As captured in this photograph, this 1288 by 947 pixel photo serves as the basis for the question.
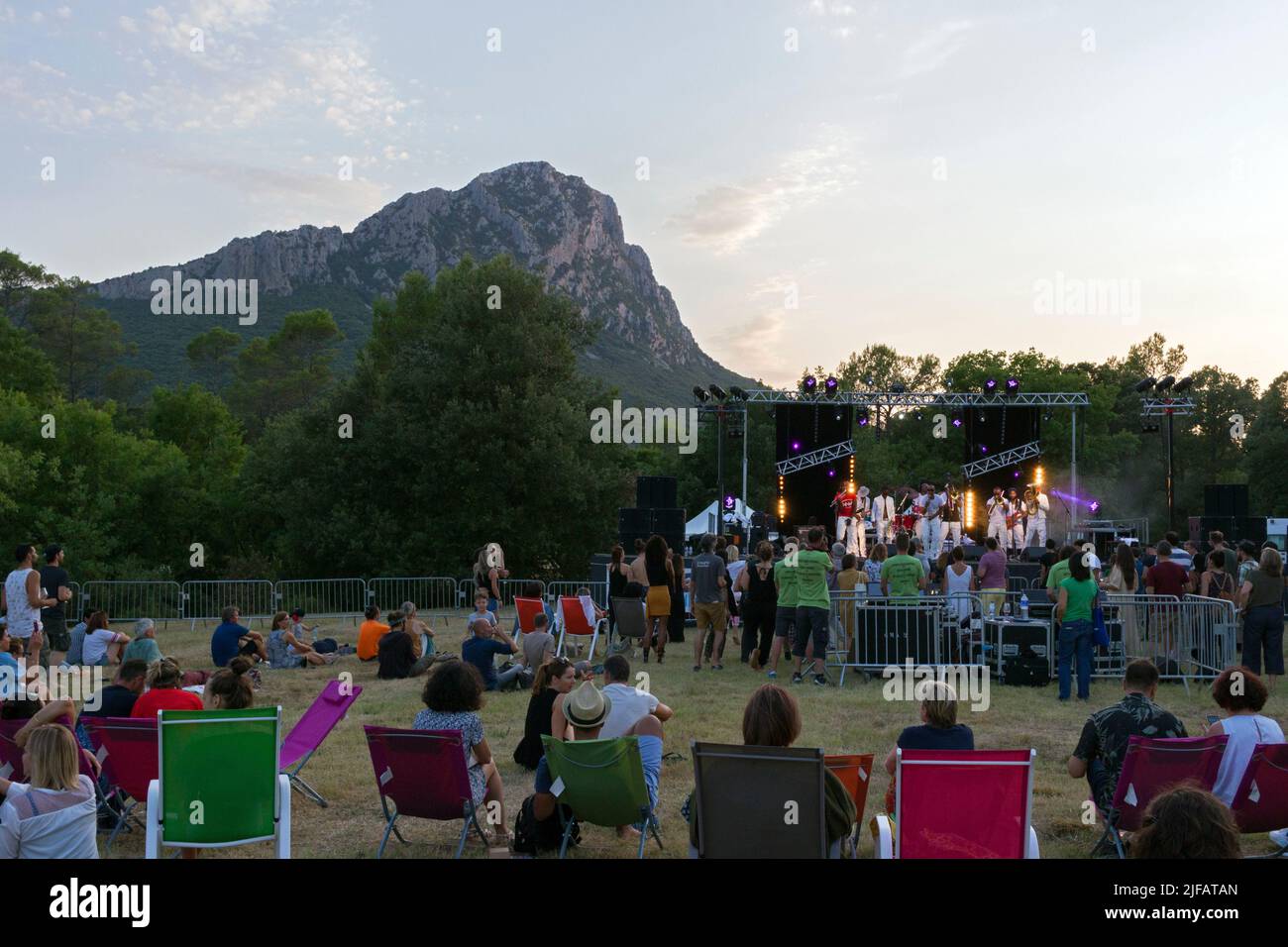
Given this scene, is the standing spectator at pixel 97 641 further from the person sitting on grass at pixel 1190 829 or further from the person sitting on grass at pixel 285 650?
the person sitting on grass at pixel 1190 829

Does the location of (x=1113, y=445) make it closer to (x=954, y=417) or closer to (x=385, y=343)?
(x=954, y=417)

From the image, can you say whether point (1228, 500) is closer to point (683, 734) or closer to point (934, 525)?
point (934, 525)

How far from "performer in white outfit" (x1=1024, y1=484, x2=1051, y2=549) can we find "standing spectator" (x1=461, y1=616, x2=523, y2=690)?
15139mm

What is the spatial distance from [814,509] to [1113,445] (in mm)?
34808

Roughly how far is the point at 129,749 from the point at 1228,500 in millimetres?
22098

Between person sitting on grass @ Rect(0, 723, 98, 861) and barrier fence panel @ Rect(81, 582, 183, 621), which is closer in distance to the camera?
person sitting on grass @ Rect(0, 723, 98, 861)

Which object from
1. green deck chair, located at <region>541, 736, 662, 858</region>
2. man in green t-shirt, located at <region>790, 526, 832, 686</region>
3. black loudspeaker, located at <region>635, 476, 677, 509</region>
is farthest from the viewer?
black loudspeaker, located at <region>635, 476, 677, 509</region>

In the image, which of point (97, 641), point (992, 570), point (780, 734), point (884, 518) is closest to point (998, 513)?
point (884, 518)

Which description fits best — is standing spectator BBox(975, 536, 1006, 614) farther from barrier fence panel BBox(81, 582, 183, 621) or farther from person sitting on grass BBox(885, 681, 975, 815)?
barrier fence panel BBox(81, 582, 183, 621)

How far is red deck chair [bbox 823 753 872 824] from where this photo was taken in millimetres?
4957

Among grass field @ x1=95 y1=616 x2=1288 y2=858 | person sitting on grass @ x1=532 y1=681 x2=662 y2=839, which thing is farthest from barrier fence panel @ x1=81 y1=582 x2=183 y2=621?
person sitting on grass @ x1=532 y1=681 x2=662 y2=839

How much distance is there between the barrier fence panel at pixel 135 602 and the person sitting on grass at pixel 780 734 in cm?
1866

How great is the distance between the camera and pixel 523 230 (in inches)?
4624

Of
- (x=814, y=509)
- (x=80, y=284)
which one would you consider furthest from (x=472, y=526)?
(x=80, y=284)
